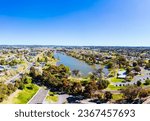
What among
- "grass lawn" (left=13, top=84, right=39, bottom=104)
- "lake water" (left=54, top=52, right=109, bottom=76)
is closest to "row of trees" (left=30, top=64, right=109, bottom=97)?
"grass lawn" (left=13, top=84, right=39, bottom=104)

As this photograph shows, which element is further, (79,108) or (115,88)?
(115,88)

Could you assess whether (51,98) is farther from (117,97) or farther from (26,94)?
(117,97)

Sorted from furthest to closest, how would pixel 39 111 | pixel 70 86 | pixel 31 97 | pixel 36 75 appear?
pixel 36 75 → pixel 70 86 → pixel 31 97 → pixel 39 111

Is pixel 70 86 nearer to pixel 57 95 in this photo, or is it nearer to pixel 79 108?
pixel 57 95

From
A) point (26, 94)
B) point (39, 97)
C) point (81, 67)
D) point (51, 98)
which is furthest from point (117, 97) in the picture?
point (81, 67)

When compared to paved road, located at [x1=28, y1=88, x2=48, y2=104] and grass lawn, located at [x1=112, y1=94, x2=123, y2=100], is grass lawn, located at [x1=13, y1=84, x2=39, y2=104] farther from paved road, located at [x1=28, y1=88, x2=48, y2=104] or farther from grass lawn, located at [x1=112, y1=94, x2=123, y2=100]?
grass lawn, located at [x1=112, y1=94, x2=123, y2=100]

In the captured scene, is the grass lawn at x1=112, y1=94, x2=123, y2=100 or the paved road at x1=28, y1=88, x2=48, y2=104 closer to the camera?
the paved road at x1=28, y1=88, x2=48, y2=104

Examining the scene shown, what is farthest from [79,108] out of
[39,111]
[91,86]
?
[91,86]
